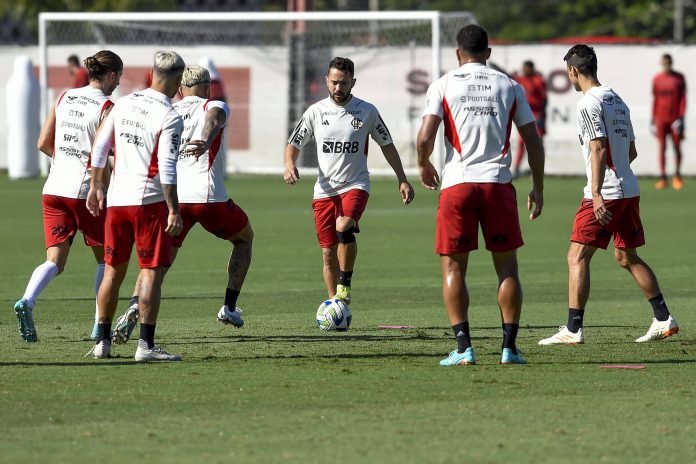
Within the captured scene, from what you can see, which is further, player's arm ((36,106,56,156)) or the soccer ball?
the soccer ball

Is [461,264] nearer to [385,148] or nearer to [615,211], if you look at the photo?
[615,211]

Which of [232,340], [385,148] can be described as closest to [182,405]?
[232,340]

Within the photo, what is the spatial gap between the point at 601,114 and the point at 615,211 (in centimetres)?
75

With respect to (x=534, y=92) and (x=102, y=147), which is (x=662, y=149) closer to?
(x=534, y=92)

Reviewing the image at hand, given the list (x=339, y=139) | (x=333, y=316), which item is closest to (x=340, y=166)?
(x=339, y=139)

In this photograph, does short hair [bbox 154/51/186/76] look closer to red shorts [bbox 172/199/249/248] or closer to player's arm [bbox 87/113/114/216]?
player's arm [bbox 87/113/114/216]

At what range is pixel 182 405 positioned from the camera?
7.69m

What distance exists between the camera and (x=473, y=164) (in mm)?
8992

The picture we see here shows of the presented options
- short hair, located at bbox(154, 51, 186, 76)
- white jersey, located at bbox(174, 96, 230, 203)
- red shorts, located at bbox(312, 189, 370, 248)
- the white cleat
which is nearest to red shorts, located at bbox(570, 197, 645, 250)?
the white cleat

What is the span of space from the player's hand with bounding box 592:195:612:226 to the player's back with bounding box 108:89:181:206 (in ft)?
9.72

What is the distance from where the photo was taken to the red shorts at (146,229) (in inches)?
359

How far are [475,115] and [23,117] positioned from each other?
22357mm

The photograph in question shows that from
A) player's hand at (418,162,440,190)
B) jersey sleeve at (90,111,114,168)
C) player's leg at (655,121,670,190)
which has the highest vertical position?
jersey sleeve at (90,111,114,168)

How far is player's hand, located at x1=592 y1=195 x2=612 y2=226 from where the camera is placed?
396 inches
